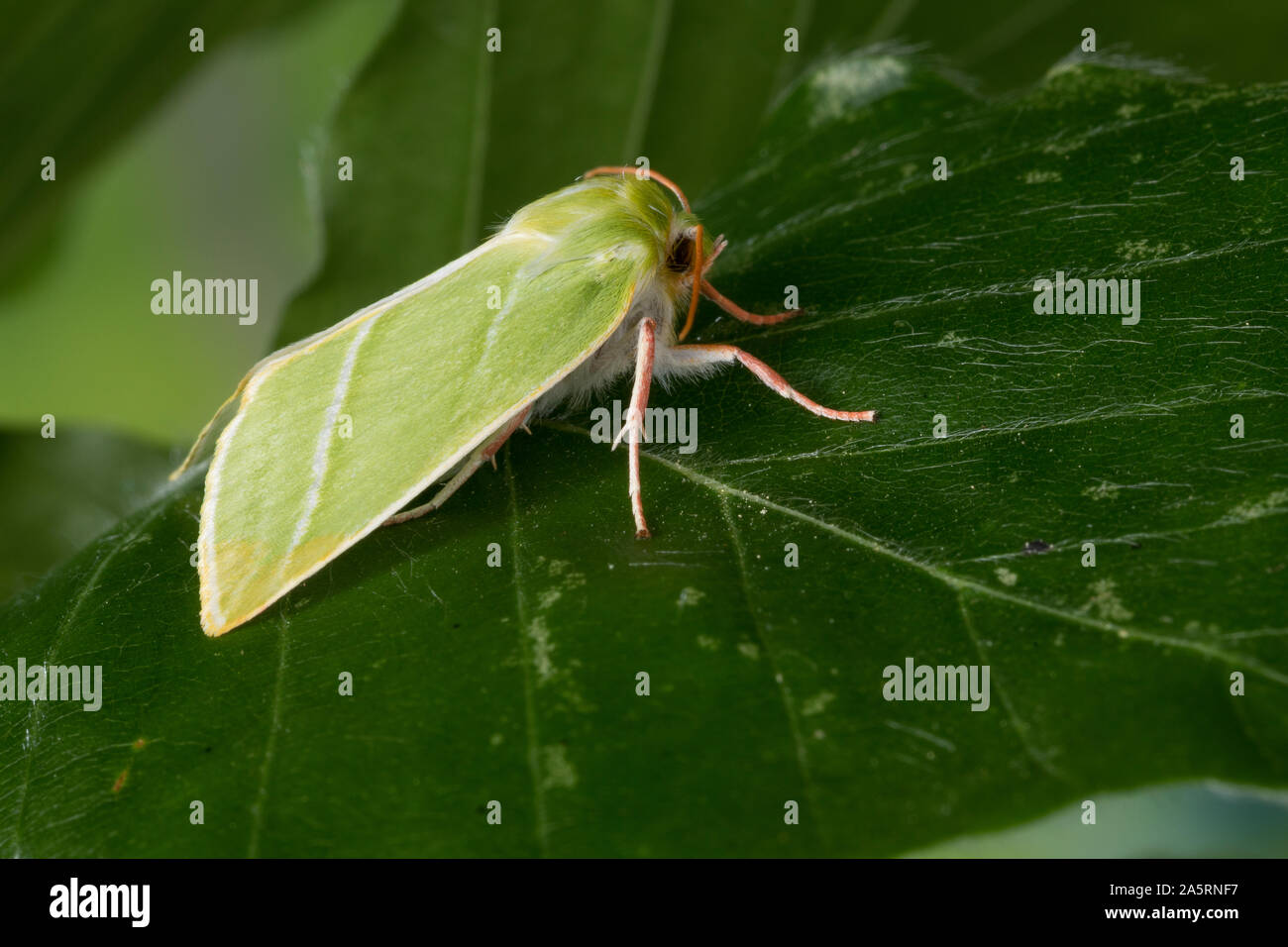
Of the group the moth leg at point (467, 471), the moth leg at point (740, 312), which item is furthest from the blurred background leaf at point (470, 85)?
the moth leg at point (467, 471)

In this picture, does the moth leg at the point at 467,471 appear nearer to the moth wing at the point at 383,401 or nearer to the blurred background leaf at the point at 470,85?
the moth wing at the point at 383,401

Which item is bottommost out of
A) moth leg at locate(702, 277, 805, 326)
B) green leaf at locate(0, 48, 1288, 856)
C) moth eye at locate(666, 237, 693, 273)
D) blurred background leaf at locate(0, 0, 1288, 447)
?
green leaf at locate(0, 48, 1288, 856)

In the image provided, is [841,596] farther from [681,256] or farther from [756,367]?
[681,256]

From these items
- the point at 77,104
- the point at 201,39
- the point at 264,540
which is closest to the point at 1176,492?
the point at 264,540

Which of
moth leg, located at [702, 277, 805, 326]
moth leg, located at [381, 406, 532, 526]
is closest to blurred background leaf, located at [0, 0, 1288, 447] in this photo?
moth leg, located at [702, 277, 805, 326]

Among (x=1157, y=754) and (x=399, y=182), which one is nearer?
(x=1157, y=754)

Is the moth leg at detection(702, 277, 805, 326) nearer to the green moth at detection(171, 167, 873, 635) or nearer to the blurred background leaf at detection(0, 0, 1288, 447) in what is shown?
the green moth at detection(171, 167, 873, 635)
